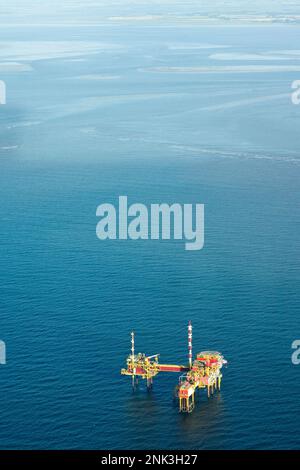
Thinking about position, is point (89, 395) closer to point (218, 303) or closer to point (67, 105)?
point (218, 303)

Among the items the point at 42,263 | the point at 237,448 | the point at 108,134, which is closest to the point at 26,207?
the point at 42,263
